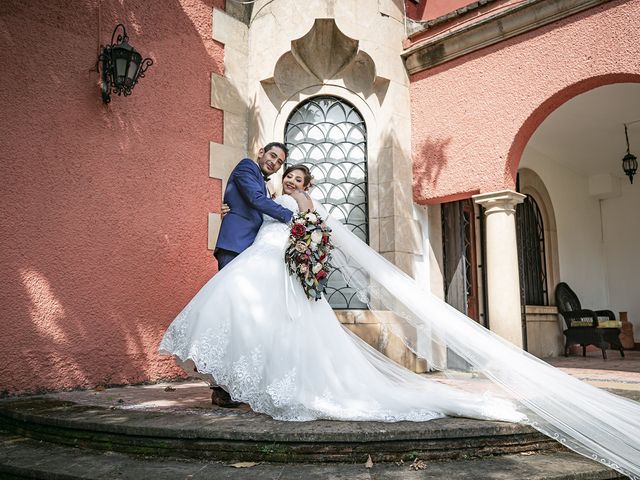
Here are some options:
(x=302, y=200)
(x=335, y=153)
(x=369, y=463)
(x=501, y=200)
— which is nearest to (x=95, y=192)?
(x=302, y=200)

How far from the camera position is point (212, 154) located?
676 centimetres

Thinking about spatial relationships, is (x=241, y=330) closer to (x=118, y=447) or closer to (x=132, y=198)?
(x=118, y=447)

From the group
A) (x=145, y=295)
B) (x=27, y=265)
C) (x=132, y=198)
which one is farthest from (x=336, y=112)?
(x=27, y=265)

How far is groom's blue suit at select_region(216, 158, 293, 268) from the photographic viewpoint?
446cm

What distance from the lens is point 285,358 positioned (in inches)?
153

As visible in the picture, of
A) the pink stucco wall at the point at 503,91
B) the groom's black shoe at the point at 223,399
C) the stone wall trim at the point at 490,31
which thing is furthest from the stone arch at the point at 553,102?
the groom's black shoe at the point at 223,399

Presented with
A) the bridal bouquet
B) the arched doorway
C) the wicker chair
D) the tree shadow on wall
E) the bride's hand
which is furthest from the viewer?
the arched doorway

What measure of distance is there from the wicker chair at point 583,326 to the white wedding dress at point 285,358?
603cm

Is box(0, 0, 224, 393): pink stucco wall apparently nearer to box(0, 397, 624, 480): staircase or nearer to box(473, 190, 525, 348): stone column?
box(0, 397, 624, 480): staircase

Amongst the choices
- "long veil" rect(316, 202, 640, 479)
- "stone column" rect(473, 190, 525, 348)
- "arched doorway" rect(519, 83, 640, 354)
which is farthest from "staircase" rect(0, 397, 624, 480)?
"arched doorway" rect(519, 83, 640, 354)

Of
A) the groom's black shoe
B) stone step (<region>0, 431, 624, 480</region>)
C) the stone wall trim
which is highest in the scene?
the stone wall trim

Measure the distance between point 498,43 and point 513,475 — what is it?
17.5 feet

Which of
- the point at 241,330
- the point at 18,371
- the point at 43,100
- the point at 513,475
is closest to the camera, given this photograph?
the point at 513,475

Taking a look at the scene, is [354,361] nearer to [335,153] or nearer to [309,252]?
[309,252]
